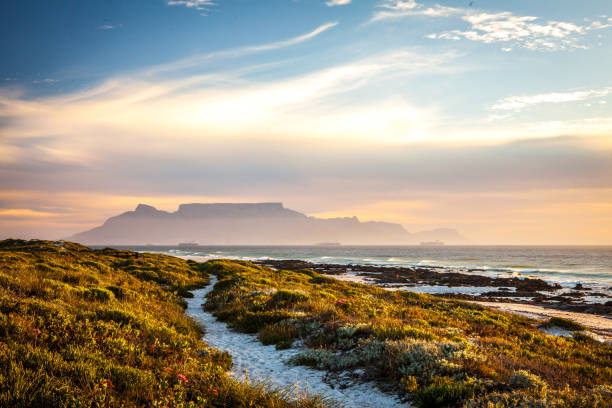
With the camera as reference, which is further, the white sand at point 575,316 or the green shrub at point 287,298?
the white sand at point 575,316

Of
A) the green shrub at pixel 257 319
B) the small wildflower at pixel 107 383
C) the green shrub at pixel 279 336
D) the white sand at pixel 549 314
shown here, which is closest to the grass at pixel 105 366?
the small wildflower at pixel 107 383

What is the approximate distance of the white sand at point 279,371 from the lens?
741cm

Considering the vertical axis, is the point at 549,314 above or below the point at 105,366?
below

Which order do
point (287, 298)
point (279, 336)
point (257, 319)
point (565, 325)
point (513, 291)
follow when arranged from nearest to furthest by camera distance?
1. point (279, 336)
2. point (257, 319)
3. point (287, 298)
4. point (565, 325)
5. point (513, 291)

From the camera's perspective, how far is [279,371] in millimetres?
9211

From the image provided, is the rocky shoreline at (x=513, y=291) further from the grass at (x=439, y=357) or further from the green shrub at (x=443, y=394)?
the green shrub at (x=443, y=394)

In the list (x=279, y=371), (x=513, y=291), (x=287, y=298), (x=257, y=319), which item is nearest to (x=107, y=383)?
(x=279, y=371)

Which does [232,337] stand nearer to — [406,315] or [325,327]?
[325,327]

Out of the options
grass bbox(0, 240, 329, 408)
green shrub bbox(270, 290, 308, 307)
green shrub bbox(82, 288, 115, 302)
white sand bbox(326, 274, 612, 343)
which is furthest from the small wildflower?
white sand bbox(326, 274, 612, 343)

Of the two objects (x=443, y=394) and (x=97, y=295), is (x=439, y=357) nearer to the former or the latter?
(x=443, y=394)

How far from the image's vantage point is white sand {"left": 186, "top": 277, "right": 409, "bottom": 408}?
292 inches

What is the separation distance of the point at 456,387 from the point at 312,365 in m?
4.15

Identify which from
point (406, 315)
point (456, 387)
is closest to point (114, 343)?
point (456, 387)

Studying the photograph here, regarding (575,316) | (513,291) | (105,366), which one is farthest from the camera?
(513,291)
